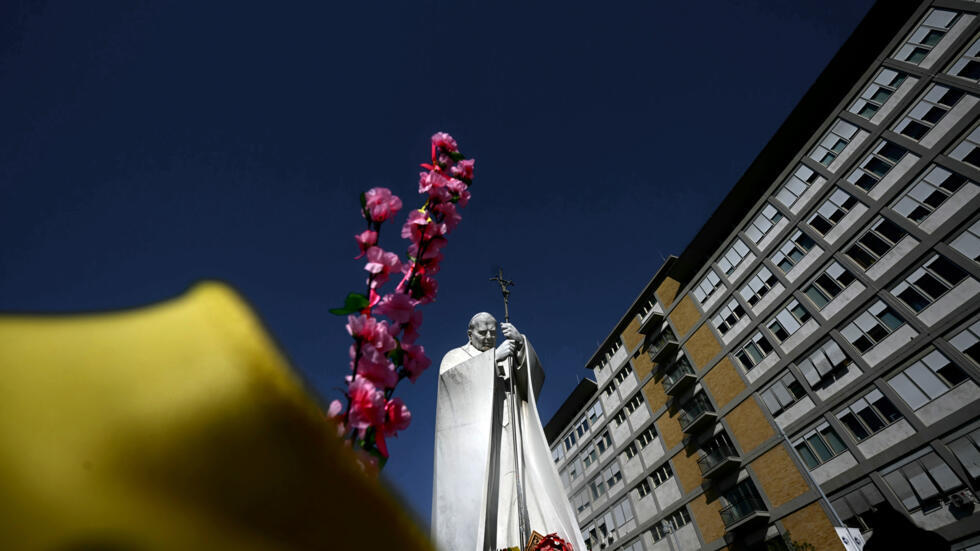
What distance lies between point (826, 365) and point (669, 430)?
1150 centimetres

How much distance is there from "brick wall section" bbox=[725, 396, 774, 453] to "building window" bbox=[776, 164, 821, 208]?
11.5m

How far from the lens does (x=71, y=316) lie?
543 millimetres

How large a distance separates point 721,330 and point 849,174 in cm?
1075

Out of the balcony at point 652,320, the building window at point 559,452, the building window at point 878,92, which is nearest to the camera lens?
the building window at point 878,92

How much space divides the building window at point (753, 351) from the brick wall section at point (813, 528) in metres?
7.29

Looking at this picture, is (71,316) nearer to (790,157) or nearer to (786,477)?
(786,477)

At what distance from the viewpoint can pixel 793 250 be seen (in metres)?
23.7

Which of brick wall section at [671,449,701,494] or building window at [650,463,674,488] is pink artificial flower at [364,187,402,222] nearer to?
brick wall section at [671,449,701,494]

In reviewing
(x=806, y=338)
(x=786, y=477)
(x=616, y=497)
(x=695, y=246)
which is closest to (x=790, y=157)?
(x=695, y=246)

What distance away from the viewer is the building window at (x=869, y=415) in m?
17.7

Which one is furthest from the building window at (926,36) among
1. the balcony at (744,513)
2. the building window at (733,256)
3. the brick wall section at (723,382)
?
the balcony at (744,513)

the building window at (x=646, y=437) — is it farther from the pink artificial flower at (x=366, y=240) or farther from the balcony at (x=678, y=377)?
the pink artificial flower at (x=366, y=240)

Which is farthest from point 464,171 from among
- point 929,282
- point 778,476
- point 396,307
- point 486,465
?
point 778,476

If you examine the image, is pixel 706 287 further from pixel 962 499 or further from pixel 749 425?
pixel 962 499
